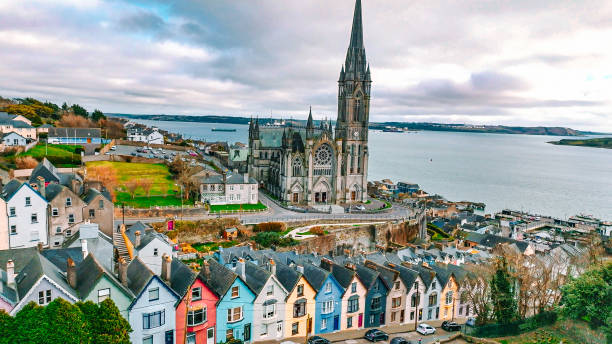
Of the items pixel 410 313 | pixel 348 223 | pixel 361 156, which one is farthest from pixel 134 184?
pixel 410 313

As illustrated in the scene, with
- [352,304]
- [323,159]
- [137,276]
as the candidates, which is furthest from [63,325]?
[323,159]

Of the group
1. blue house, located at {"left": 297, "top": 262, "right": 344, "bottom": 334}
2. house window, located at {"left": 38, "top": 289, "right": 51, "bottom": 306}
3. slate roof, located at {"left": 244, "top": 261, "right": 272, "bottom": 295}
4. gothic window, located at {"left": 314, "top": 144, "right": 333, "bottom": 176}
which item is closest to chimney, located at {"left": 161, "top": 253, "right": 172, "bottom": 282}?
slate roof, located at {"left": 244, "top": 261, "right": 272, "bottom": 295}

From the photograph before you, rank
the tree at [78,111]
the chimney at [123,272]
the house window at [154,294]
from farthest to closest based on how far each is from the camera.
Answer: the tree at [78,111] < the house window at [154,294] < the chimney at [123,272]

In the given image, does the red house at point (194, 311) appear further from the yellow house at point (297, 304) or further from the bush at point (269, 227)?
the bush at point (269, 227)

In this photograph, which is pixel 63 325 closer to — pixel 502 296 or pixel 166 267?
pixel 166 267

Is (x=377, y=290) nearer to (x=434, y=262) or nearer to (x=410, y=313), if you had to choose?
(x=410, y=313)

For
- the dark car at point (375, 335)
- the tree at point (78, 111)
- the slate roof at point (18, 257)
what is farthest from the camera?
the tree at point (78, 111)

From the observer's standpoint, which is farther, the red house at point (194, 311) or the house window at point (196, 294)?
the house window at point (196, 294)

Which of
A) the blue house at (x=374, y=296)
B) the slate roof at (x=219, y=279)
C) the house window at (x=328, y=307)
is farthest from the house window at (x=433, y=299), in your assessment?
the slate roof at (x=219, y=279)
